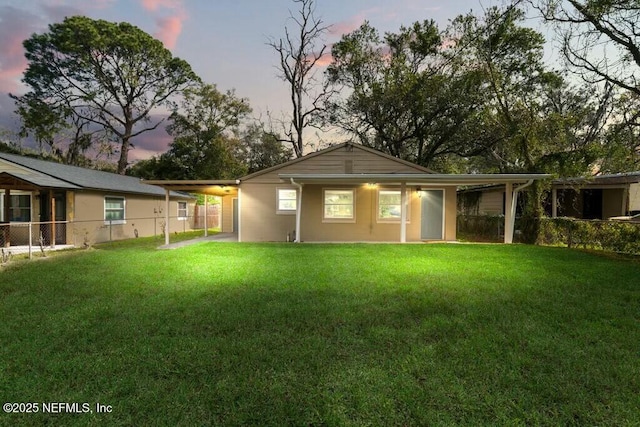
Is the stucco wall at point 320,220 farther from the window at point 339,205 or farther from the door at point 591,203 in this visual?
the door at point 591,203

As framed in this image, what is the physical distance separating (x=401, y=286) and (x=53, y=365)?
488 centimetres

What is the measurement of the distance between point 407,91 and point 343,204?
9.11m

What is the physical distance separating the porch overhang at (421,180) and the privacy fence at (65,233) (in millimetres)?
7877

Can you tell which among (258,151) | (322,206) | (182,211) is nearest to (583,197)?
(322,206)

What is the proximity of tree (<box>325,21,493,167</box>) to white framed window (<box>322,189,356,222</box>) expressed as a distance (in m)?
8.87

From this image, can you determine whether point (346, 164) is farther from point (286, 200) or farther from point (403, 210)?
point (403, 210)

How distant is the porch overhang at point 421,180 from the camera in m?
10.4

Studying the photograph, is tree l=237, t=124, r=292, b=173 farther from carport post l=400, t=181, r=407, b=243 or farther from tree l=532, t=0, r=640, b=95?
tree l=532, t=0, r=640, b=95

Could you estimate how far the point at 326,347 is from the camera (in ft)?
11.4

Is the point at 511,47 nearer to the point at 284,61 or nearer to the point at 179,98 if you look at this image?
the point at 284,61

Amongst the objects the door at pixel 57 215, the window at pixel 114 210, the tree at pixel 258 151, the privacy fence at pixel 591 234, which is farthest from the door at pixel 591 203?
the door at pixel 57 215

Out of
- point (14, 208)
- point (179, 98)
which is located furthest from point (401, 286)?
point (179, 98)

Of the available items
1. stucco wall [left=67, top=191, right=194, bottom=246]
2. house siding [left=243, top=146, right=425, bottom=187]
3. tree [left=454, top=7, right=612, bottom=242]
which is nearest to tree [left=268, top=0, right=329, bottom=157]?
tree [left=454, top=7, right=612, bottom=242]

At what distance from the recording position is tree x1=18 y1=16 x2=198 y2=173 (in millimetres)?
23391
